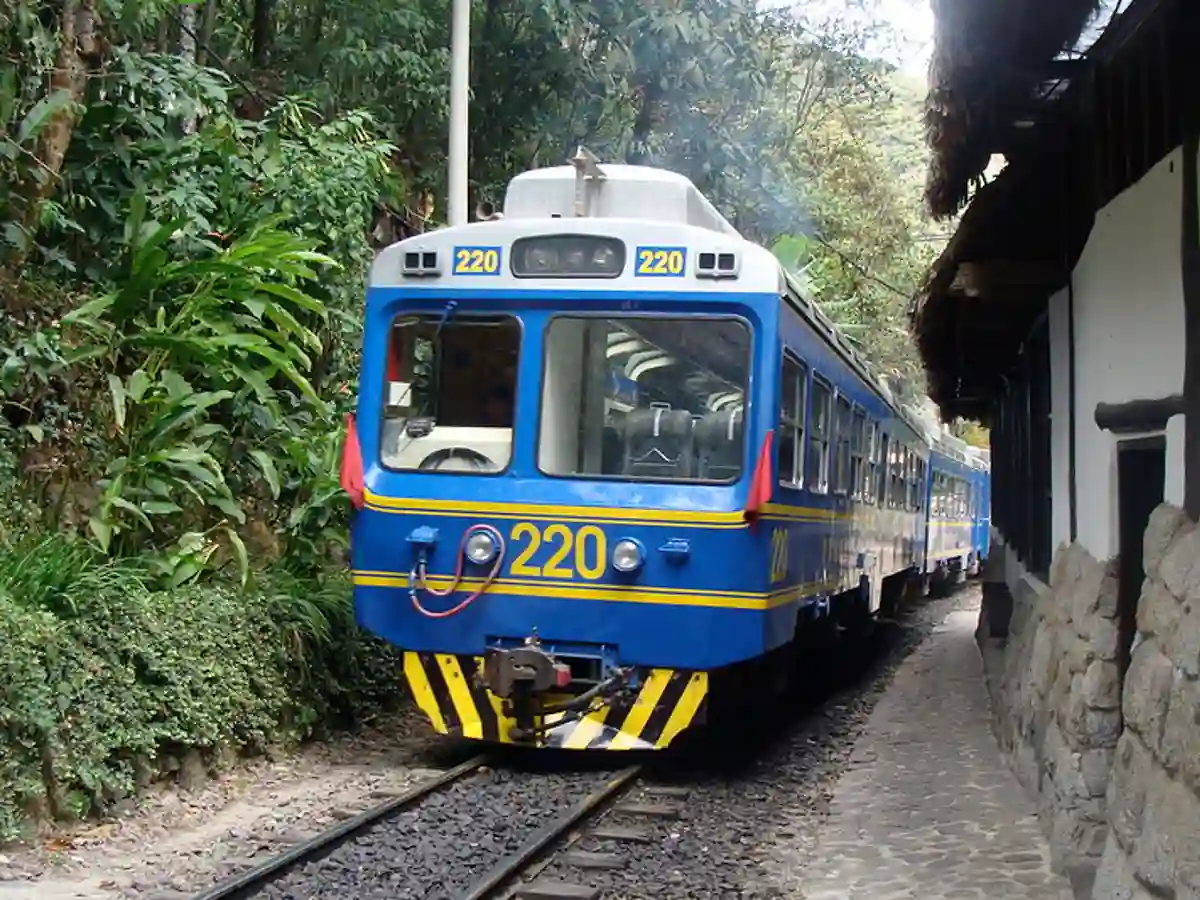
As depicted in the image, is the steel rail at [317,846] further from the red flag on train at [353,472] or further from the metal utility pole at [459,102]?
the metal utility pole at [459,102]

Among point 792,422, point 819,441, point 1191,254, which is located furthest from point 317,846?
point 819,441

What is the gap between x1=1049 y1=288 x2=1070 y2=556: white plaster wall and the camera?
25.1ft

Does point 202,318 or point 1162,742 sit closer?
point 1162,742

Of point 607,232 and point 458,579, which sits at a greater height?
point 607,232

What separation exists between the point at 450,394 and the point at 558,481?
0.81 meters

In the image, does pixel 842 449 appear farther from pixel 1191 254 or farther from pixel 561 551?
pixel 1191 254

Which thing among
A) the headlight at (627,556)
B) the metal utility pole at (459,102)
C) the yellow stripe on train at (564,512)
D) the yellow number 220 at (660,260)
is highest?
the metal utility pole at (459,102)

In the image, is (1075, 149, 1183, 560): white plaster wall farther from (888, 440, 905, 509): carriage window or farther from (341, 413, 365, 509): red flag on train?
(888, 440, 905, 509): carriage window

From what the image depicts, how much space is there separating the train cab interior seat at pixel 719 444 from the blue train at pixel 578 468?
10 millimetres

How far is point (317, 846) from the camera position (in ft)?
19.5

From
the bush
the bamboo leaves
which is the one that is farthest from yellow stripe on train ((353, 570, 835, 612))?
the bamboo leaves

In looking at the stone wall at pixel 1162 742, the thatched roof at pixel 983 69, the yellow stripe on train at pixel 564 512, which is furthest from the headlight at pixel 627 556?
the stone wall at pixel 1162 742

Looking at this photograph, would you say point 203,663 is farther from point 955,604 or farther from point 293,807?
point 955,604

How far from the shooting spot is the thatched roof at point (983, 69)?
516 centimetres
